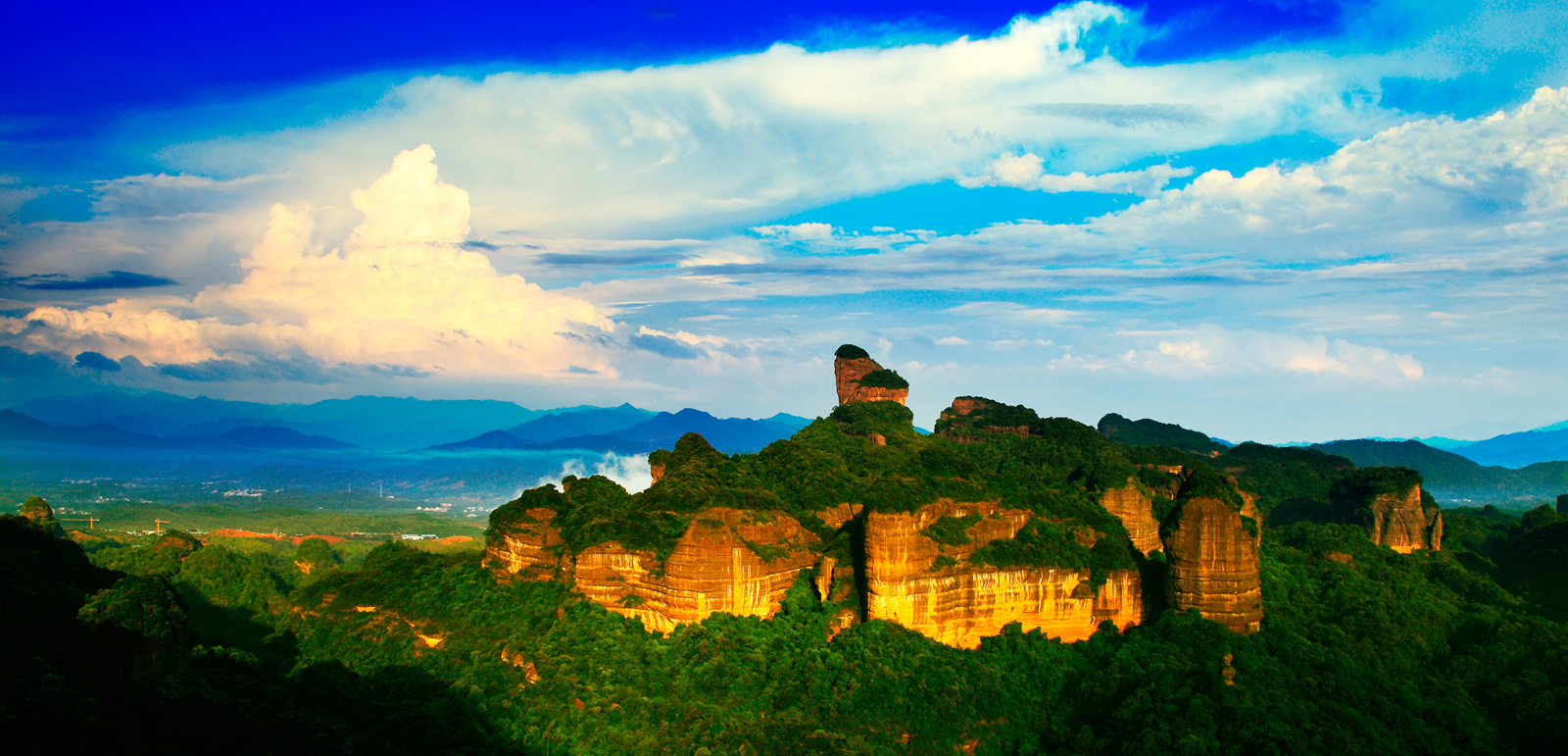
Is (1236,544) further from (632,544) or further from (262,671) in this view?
(262,671)

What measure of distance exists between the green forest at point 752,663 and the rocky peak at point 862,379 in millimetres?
30571

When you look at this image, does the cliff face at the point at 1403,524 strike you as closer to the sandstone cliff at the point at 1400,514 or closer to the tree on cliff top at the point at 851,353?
the sandstone cliff at the point at 1400,514

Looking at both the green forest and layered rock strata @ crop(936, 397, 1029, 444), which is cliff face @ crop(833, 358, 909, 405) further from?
the green forest

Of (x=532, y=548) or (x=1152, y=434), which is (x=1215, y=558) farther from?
(x=1152, y=434)

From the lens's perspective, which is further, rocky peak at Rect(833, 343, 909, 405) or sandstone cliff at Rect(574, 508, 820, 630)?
rocky peak at Rect(833, 343, 909, 405)

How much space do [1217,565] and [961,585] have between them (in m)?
11.4

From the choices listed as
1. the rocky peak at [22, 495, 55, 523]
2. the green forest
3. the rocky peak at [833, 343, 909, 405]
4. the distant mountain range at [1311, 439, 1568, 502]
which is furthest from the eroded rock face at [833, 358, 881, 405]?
the distant mountain range at [1311, 439, 1568, 502]

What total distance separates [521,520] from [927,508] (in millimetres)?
21297

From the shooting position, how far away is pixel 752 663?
36.0m

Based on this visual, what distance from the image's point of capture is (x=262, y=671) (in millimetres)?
31969

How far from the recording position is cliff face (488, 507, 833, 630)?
3850 centimetres

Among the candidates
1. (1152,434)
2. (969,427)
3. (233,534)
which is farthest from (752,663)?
(233,534)

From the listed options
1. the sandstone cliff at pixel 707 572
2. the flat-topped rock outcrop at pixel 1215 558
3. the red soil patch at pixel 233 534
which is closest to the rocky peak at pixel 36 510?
the red soil patch at pixel 233 534

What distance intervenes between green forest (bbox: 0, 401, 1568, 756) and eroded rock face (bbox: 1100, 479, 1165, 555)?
870 mm
